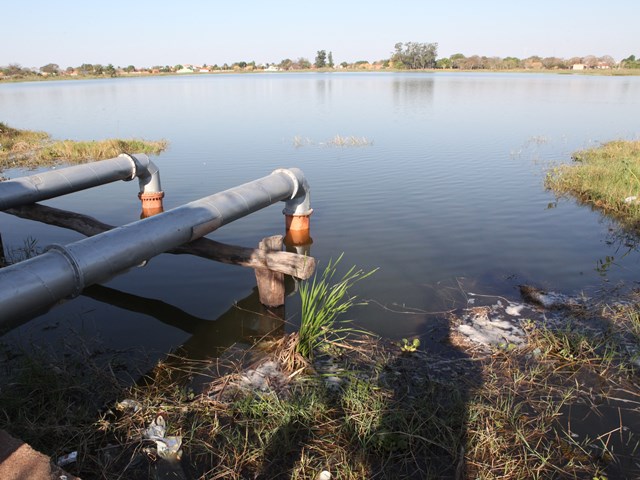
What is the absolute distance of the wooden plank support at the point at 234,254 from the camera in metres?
6.66

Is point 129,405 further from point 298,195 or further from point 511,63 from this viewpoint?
point 511,63

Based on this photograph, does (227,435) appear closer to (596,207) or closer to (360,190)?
(360,190)

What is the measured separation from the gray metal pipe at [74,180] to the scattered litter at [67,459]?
6229 mm

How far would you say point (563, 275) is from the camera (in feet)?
28.7

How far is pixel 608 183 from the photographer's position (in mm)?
13461

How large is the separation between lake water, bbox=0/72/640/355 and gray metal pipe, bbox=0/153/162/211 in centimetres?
131

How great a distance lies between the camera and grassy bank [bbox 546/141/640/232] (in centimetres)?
1206

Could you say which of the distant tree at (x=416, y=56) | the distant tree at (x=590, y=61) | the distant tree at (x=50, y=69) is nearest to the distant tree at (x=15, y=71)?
the distant tree at (x=50, y=69)

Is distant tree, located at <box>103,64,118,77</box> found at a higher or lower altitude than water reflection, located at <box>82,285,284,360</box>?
higher

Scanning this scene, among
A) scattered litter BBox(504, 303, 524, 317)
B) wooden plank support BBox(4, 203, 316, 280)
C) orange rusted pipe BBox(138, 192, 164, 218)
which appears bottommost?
scattered litter BBox(504, 303, 524, 317)

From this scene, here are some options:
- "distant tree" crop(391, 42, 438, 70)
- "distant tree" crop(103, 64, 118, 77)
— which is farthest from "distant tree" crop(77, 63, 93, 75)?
"distant tree" crop(391, 42, 438, 70)

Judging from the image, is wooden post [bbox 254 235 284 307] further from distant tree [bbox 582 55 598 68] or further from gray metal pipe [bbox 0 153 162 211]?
distant tree [bbox 582 55 598 68]

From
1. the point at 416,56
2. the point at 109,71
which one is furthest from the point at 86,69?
the point at 416,56

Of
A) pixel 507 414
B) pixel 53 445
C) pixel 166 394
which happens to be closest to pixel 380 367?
pixel 507 414
